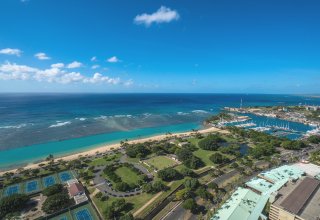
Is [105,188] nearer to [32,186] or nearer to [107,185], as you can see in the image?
[107,185]

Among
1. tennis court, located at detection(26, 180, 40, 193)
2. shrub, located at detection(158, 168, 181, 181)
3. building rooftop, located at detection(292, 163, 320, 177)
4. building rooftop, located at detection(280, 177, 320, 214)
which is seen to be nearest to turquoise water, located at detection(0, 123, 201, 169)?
tennis court, located at detection(26, 180, 40, 193)

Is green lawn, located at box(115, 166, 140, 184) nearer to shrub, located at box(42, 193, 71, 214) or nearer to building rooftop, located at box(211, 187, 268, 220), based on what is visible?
shrub, located at box(42, 193, 71, 214)

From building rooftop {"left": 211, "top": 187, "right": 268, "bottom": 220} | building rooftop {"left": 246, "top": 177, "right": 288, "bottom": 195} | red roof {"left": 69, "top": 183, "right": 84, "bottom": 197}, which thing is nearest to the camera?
building rooftop {"left": 211, "top": 187, "right": 268, "bottom": 220}

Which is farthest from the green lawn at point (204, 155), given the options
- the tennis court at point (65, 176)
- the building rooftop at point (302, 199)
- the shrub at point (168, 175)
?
the tennis court at point (65, 176)

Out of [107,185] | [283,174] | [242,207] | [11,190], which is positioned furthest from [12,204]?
[283,174]

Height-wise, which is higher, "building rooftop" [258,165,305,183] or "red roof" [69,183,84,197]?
"building rooftop" [258,165,305,183]

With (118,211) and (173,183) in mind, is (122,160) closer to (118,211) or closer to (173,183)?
(173,183)
